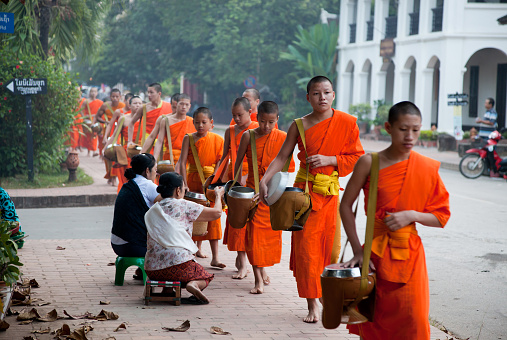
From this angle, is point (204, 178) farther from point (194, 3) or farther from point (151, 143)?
point (194, 3)

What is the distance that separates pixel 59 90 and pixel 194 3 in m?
27.1

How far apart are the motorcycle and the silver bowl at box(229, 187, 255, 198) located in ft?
40.6

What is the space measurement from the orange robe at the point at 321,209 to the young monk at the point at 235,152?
1.47m

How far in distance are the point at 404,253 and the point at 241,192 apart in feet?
7.37

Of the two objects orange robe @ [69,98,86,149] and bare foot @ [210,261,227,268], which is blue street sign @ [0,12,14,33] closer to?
bare foot @ [210,261,227,268]

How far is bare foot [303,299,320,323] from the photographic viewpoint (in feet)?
18.0

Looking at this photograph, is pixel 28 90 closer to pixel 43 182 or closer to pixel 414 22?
pixel 43 182

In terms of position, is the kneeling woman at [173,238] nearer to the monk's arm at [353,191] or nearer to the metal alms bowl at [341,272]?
the monk's arm at [353,191]

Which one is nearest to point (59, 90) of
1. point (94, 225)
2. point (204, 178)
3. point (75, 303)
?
point (94, 225)

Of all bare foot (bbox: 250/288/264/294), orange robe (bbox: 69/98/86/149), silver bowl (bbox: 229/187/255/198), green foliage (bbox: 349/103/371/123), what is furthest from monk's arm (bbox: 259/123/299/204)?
green foliage (bbox: 349/103/371/123)

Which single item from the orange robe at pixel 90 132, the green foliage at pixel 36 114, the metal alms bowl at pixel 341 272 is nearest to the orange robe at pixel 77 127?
the orange robe at pixel 90 132

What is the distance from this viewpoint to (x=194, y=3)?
4034cm

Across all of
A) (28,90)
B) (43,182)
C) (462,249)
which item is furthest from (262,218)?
(43,182)

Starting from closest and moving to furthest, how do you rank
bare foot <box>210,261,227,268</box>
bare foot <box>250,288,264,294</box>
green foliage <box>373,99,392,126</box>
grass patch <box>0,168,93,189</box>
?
bare foot <box>250,288,264,294</box> < bare foot <box>210,261,227,268</box> < grass patch <box>0,168,93,189</box> < green foliage <box>373,99,392,126</box>
